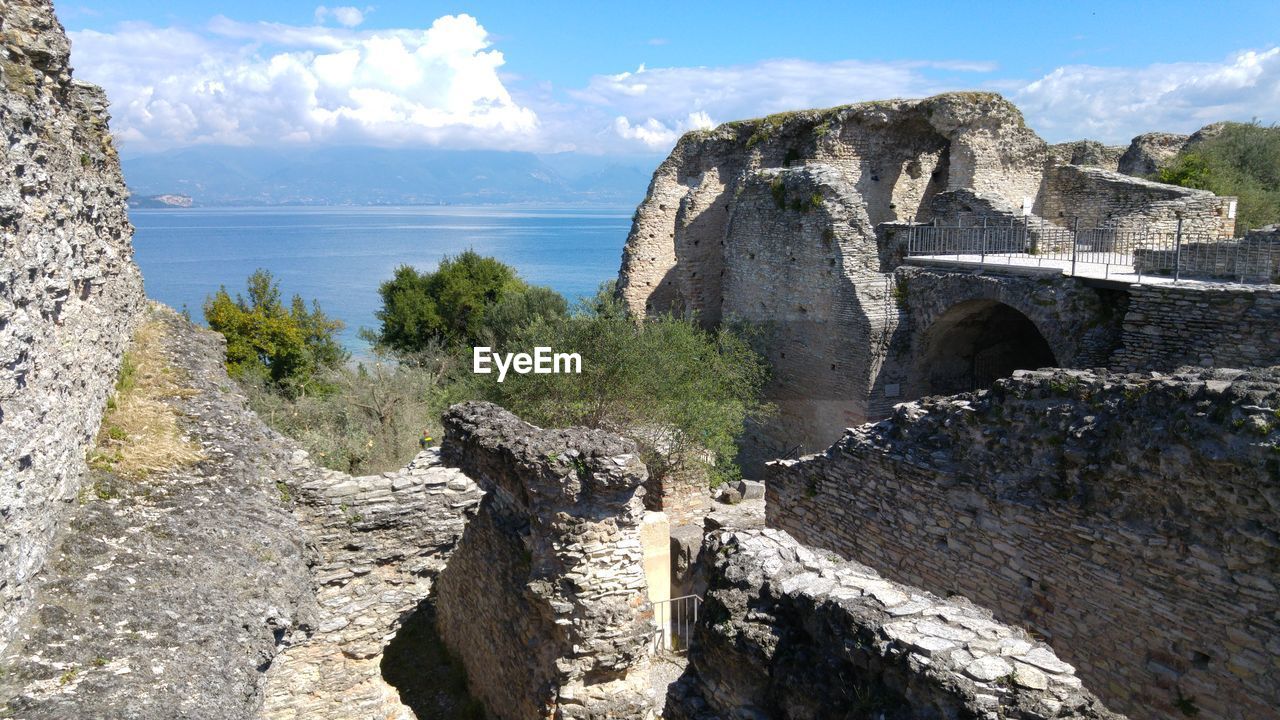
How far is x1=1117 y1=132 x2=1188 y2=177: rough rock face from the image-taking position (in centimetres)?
2491

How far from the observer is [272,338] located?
21562 mm

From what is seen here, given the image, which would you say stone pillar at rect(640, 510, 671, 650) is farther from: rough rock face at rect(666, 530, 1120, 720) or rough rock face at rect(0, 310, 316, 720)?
rough rock face at rect(0, 310, 316, 720)

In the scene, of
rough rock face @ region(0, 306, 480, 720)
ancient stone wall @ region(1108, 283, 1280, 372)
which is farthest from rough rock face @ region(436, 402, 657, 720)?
ancient stone wall @ region(1108, 283, 1280, 372)

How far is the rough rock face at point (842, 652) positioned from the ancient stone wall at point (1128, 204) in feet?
33.9

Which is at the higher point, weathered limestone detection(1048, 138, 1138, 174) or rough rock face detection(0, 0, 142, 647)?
weathered limestone detection(1048, 138, 1138, 174)

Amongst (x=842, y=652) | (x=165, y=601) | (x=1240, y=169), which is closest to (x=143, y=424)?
(x=165, y=601)

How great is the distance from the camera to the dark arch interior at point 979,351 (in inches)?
572

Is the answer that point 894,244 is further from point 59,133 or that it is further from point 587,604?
point 59,133

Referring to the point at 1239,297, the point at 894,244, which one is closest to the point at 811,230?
the point at 894,244

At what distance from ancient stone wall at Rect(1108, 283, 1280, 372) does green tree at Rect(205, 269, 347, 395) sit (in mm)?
18253

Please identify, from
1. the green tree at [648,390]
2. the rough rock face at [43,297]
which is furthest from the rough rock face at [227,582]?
the green tree at [648,390]

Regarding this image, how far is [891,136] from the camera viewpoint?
1870 centimetres

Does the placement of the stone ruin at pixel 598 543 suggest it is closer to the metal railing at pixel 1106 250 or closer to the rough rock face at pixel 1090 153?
the metal railing at pixel 1106 250

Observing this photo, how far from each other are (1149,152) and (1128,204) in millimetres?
10406
